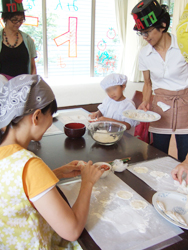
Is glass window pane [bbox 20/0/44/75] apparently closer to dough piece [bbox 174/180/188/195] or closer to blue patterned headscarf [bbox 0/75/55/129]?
blue patterned headscarf [bbox 0/75/55/129]

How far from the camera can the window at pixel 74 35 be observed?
15.3 feet

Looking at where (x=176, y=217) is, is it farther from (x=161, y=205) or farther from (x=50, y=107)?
(x=50, y=107)

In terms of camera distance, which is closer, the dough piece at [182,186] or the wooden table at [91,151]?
the dough piece at [182,186]

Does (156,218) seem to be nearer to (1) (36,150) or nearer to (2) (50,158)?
(2) (50,158)

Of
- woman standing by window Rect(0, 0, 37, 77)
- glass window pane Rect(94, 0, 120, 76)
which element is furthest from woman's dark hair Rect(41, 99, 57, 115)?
glass window pane Rect(94, 0, 120, 76)

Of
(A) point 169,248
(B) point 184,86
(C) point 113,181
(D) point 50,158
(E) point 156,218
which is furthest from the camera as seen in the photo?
(B) point 184,86

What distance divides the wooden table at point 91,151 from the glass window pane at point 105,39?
14.0ft

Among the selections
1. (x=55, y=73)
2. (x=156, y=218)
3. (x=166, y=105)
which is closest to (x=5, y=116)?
(x=156, y=218)

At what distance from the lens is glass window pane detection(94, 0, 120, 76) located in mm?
5109

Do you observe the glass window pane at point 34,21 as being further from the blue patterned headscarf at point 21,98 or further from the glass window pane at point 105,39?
the blue patterned headscarf at point 21,98

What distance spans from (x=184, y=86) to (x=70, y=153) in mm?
985

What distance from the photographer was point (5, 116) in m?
0.76

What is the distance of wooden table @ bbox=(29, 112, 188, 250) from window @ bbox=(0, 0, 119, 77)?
3870 mm

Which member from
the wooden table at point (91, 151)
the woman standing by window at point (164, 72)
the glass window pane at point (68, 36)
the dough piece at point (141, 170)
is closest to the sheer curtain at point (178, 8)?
the glass window pane at point (68, 36)
